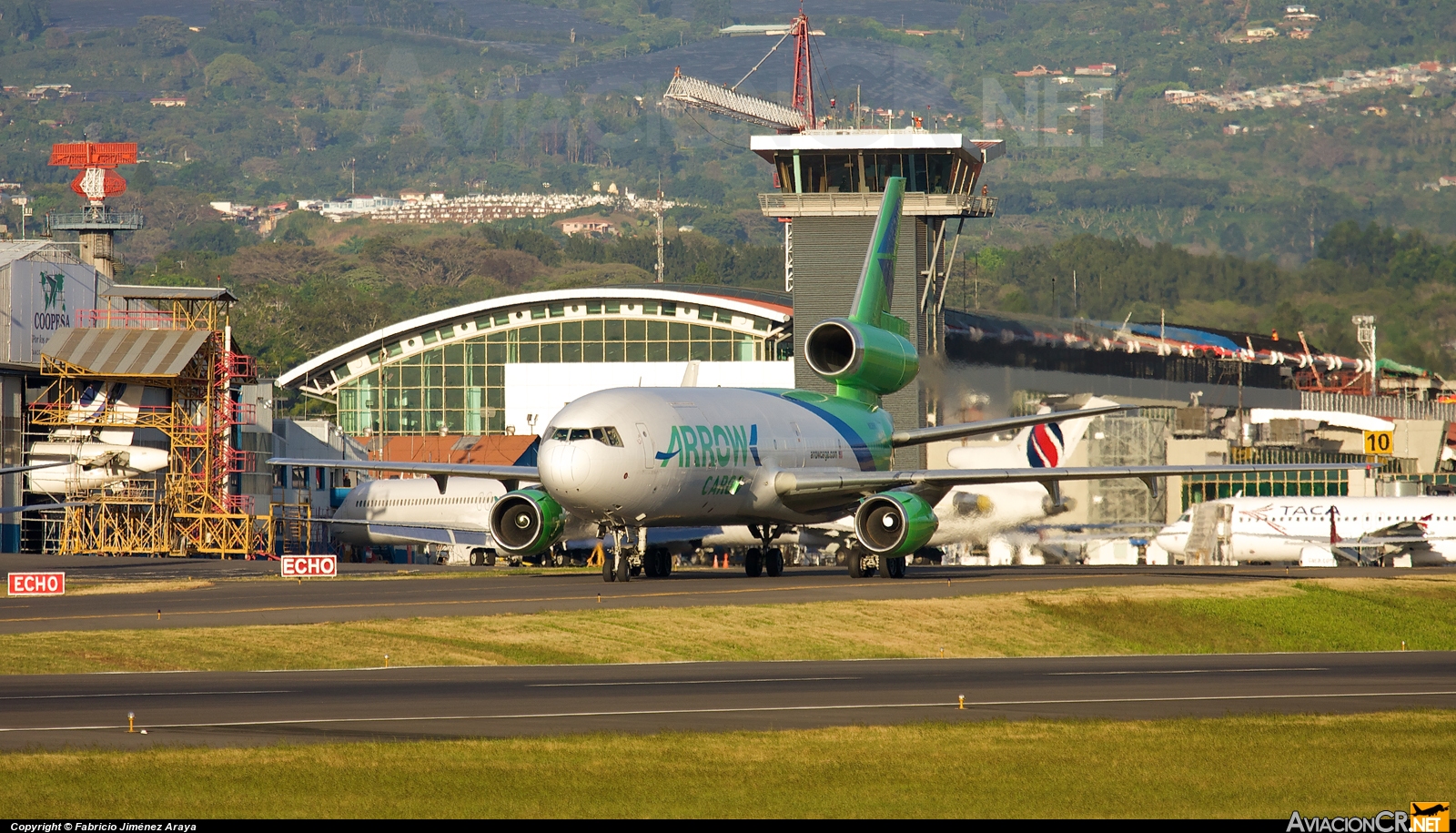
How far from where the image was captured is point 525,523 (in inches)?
1593

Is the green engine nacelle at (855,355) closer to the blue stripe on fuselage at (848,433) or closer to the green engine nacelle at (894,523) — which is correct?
the blue stripe on fuselage at (848,433)

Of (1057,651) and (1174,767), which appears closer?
(1174,767)

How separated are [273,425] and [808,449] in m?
47.7

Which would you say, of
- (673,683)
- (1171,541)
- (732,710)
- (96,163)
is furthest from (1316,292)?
(732,710)

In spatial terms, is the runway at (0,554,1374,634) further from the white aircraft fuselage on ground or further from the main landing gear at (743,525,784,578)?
the white aircraft fuselage on ground

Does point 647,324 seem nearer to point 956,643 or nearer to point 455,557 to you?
point 455,557

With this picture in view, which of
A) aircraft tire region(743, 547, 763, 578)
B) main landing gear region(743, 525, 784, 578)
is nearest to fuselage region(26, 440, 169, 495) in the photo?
aircraft tire region(743, 547, 763, 578)

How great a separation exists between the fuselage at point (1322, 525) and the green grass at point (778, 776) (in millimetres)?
51324

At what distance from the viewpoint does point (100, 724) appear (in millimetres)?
18344

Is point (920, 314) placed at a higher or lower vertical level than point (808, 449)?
higher

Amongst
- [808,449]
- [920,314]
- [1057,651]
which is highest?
[920,314]

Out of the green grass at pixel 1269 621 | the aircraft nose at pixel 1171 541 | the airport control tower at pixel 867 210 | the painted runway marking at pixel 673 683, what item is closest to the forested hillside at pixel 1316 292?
the airport control tower at pixel 867 210

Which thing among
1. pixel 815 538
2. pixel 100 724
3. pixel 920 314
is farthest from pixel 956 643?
pixel 920 314

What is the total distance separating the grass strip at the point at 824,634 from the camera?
26156 mm
